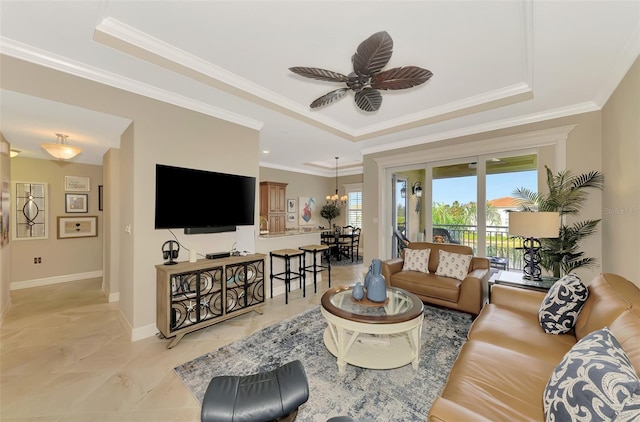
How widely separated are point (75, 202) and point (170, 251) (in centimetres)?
376

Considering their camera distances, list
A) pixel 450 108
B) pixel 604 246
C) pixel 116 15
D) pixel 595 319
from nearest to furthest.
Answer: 1. pixel 595 319
2. pixel 116 15
3. pixel 604 246
4. pixel 450 108

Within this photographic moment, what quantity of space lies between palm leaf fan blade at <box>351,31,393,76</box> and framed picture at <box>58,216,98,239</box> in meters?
6.02

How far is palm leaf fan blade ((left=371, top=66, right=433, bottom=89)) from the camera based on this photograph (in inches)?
73.2

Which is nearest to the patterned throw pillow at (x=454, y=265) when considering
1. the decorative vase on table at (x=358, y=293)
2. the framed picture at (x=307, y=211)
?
the decorative vase on table at (x=358, y=293)

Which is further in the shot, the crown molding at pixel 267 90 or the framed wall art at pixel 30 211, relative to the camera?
the framed wall art at pixel 30 211

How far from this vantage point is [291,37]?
83.0 inches

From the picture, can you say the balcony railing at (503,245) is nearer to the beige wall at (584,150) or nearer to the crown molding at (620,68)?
the beige wall at (584,150)

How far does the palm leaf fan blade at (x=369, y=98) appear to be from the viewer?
2.24 meters

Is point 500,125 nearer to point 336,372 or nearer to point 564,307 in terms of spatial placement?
point 564,307

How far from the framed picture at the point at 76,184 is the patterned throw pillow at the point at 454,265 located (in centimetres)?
671

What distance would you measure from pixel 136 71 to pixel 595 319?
13.8ft

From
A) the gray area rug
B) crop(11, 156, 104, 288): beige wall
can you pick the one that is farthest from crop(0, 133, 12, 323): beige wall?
the gray area rug

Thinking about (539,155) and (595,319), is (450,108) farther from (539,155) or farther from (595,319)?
(595,319)

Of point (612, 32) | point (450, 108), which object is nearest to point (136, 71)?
point (450, 108)
